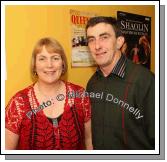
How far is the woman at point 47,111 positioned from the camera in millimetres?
2162

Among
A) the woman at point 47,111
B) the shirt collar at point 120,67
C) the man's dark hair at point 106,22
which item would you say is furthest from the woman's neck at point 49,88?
the man's dark hair at point 106,22

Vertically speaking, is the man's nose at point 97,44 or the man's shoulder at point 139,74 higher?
the man's nose at point 97,44

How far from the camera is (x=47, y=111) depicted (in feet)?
7.18

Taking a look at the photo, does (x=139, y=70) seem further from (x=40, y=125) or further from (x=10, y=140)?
(x=10, y=140)

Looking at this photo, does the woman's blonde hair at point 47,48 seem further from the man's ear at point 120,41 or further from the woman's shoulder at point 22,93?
the man's ear at point 120,41

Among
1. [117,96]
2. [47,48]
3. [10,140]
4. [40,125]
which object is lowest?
[10,140]

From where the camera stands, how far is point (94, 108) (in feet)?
7.25

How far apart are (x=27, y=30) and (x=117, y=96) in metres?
0.79

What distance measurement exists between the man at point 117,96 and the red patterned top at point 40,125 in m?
0.12

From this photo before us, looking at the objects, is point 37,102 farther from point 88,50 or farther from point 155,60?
point 155,60

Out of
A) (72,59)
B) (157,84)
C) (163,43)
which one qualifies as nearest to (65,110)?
(72,59)

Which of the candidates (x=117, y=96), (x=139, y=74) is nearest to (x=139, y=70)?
(x=139, y=74)

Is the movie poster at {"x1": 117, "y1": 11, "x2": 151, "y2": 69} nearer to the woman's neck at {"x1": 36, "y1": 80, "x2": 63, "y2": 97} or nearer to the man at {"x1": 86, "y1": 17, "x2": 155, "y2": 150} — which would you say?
the man at {"x1": 86, "y1": 17, "x2": 155, "y2": 150}

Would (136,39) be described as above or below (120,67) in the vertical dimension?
above
